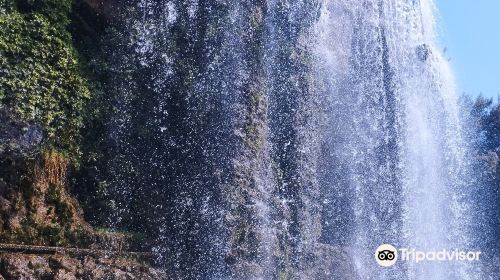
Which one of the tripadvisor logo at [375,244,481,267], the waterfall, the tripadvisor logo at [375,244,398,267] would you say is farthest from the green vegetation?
the tripadvisor logo at [375,244,481,267]

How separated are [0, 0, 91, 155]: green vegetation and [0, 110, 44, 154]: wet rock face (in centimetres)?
13

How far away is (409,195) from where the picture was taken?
17.8 metres

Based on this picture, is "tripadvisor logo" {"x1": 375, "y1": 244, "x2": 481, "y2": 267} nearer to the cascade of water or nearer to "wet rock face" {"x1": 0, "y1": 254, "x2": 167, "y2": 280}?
the cascade of water

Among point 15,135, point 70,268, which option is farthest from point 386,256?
point 15,135

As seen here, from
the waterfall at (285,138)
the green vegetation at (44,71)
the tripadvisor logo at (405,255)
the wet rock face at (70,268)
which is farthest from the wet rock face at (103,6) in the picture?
the tripadvisor logo at (405,255)

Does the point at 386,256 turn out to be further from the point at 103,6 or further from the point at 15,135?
the point at 15,135

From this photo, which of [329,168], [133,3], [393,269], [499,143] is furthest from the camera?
[499,143]

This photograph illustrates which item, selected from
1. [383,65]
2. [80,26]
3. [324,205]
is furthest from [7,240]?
[383,65]

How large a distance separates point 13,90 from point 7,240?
7.48ft

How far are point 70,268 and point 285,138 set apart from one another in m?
7.21

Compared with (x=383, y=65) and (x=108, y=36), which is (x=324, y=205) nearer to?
(x=383, y=65)

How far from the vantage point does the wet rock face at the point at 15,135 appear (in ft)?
26.2

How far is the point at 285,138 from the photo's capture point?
14125 millimetres

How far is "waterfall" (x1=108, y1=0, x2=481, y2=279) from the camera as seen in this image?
10.4m
